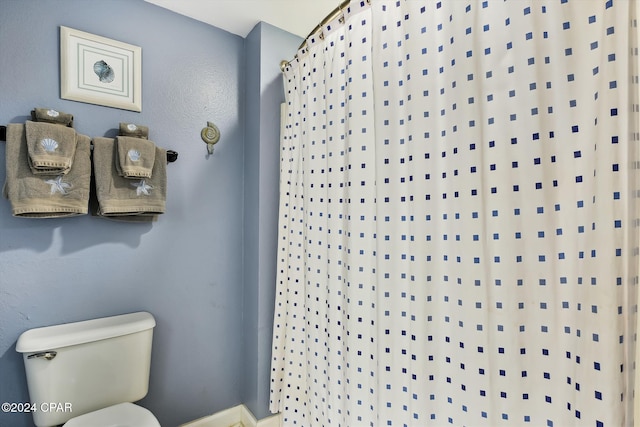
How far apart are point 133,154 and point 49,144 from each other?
0.29 metres

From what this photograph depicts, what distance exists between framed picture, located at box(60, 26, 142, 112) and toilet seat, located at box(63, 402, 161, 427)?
134cm

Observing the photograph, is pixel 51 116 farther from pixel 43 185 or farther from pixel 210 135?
pixel 210 135

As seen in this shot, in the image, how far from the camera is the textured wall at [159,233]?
4.25 ft

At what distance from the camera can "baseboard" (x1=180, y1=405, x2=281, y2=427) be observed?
171 centimetres

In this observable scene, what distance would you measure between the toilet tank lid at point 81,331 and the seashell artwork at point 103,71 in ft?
3.67

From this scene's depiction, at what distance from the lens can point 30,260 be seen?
4.32ft

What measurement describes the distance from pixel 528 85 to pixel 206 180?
153 centimetres

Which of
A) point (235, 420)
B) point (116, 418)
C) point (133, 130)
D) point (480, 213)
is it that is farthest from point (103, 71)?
point (235, 420)

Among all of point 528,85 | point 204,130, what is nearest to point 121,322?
point 204,130

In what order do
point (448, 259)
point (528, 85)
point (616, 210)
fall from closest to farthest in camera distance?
point (616, 210) → point (528, 85) → point (448, 259)

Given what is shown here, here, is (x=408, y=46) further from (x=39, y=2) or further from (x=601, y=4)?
(x=39, y=2)

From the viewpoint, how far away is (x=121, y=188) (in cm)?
141

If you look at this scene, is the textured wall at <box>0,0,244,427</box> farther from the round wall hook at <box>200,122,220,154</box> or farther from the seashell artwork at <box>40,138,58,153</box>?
the seashell artwork at <box>40,138,58,153</box>

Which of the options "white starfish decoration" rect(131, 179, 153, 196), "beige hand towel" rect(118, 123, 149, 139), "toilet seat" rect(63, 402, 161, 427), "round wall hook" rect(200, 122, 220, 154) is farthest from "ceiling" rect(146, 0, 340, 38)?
"toilet seat" rect(63, 402, 161, 427)
